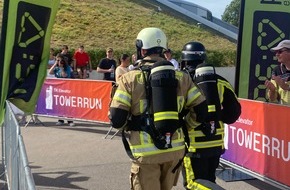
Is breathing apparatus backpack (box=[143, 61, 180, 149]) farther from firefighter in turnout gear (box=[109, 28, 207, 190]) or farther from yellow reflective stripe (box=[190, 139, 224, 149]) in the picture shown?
yellow reflective stripe (box=[190, 139, 224, 149])

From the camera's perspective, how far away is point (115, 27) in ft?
109

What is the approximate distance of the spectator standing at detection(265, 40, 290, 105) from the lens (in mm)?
5562

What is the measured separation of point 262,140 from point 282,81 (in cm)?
84

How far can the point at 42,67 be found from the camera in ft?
21.4

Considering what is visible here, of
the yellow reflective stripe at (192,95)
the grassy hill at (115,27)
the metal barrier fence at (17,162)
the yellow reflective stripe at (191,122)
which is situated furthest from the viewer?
the grassy hill at (115,27)

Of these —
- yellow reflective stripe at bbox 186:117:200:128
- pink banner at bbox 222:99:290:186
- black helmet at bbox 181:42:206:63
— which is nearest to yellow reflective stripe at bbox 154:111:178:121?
yellow reflective stripe at bbox 186:117:200:128

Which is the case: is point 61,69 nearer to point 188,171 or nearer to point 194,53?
point 194,53

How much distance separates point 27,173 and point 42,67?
3810mm

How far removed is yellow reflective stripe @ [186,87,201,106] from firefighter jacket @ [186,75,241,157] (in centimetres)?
45

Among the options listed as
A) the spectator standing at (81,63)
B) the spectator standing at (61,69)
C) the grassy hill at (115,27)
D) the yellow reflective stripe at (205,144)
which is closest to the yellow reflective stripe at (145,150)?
the yellow reflective stripe at (205,144)

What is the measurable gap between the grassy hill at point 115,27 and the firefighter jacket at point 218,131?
2328 cm

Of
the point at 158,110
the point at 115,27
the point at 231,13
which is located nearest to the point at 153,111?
the point at 158,110

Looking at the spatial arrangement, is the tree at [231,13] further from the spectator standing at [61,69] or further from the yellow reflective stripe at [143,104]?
the yellow reflective stripe at [143,104]

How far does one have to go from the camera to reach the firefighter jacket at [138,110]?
3.76 metres
